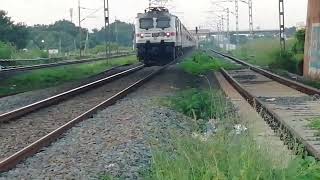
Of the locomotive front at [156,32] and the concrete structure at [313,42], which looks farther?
the locomotive front at [156,32]

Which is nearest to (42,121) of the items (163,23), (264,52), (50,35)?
(163,23)

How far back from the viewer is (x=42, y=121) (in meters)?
15.0

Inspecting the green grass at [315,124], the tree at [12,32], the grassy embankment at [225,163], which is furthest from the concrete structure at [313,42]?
the tree at [12,32]

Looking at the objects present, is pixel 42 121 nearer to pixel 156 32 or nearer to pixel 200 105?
pixel 200 105

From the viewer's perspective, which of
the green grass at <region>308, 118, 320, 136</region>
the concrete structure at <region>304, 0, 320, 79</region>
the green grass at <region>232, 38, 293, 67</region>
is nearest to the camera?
the green grass at <region>308, 118, 320, 136</region>

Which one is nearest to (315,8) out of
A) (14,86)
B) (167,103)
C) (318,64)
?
(318,64)

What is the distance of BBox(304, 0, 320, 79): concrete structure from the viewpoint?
26.8 m

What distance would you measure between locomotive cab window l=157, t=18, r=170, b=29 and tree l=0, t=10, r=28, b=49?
4186 centimetres

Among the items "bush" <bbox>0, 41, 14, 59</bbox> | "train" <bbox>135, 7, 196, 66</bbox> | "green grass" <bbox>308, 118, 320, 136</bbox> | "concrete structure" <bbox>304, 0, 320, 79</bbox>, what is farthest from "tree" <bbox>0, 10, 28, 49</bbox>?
"green grass" <bbox>308, 118, 320, 136</bbox>

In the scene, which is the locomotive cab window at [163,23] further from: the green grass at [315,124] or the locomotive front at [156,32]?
the green grass at [315,124]

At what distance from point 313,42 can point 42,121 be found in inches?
623

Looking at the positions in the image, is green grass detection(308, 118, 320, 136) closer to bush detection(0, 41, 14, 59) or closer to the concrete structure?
the concrete structure

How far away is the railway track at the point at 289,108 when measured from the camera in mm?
10336

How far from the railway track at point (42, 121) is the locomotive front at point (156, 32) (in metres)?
18.7
